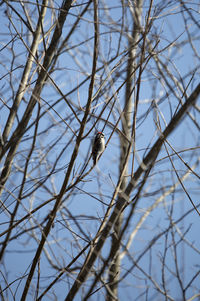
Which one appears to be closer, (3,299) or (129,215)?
(129,215)

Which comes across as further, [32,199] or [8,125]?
[32,199]

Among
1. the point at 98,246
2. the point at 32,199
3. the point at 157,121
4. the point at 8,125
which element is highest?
the point at 8,125

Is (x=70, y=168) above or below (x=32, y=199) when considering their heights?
below

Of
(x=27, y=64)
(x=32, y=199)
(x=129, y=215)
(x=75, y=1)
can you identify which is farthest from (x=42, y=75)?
(x=129, y=215)

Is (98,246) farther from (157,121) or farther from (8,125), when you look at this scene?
(8,125)

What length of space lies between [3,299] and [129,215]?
102cm

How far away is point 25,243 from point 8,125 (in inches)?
31.7

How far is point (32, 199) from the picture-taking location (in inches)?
104

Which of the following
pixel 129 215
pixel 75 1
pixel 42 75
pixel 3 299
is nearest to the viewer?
pixel 129 215

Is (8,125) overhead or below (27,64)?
below

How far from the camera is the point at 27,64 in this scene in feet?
7.98

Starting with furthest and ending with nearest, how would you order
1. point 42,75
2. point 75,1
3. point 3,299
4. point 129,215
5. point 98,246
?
point 75,1 → point 42,75 → point 3,299 → point 98,246 → point 129,215

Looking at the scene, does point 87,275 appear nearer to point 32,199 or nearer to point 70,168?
point 70,168

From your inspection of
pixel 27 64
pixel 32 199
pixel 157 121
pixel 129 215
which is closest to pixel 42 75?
pixel 27 64
